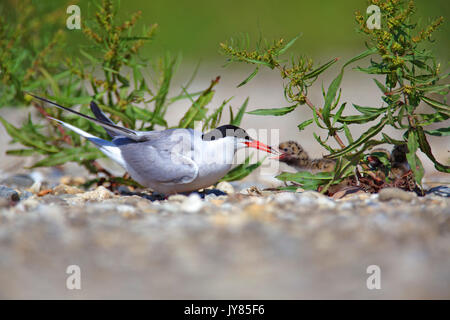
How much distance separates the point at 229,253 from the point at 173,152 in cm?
138

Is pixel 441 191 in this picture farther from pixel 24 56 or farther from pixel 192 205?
pixel 24 56

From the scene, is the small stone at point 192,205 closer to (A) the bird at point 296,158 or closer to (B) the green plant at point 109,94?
(B) the green plant at point 109,94

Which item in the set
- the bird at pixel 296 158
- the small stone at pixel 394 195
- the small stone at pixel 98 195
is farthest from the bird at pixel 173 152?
the small stone at pixel 394 195

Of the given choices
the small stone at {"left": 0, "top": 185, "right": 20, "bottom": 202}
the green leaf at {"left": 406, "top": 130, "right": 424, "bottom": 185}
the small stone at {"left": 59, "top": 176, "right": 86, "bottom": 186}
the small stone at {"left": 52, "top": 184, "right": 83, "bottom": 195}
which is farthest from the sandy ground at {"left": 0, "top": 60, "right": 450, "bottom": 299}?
the small stone at {"left": 59, "top": 176, "right": 86, "bottom": 186}

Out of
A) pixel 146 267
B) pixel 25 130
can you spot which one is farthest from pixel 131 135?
pixel 146 267

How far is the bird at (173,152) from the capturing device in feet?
9.65

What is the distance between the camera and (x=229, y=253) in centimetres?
171

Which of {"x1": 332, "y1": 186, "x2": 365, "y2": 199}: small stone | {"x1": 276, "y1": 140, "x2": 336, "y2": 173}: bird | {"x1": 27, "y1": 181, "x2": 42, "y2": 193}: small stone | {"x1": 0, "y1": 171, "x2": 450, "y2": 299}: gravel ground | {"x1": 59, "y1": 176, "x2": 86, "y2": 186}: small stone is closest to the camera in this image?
{"x1": 0, "y1": 171, "x2": 450, "y2": 299}: gravel ground

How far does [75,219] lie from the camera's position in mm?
2045

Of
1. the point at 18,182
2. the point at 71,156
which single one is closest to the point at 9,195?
the point at 71,156

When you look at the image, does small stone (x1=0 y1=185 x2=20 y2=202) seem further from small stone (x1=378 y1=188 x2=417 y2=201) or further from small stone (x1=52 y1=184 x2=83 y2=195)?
small stone (x1=378 y1=188 x2=417 y2=201)

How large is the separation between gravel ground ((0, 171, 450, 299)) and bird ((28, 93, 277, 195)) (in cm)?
72

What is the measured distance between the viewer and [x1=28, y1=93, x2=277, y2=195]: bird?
2.94m
